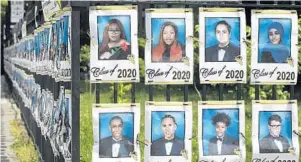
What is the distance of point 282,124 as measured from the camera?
185 inches

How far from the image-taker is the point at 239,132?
183 inches

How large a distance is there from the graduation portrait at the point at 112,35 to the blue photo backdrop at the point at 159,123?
445mm

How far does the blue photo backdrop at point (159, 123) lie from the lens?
4.54m

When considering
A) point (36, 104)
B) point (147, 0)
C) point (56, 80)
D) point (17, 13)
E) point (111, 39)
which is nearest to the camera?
point (111, 39)

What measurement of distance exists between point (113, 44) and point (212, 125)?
0.87 meters

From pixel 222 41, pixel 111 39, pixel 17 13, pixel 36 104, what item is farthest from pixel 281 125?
pixel 17 13

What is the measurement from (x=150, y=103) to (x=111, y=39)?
1.65 ft

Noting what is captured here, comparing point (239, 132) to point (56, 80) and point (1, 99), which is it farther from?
point (1, 99)

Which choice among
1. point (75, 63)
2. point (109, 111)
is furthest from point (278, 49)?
point (75, 63)

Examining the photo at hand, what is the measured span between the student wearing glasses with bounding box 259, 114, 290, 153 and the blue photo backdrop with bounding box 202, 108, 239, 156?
205 mm

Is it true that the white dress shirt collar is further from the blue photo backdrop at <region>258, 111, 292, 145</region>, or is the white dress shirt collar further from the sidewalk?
the sidewalk

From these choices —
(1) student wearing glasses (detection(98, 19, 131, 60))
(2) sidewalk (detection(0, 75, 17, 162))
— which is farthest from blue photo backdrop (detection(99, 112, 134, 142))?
(2) sidewalk (detection(0, 75, 17, 162))

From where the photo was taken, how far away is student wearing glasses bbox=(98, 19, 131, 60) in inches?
177

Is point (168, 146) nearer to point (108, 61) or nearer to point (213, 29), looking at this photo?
point (108, 61)
